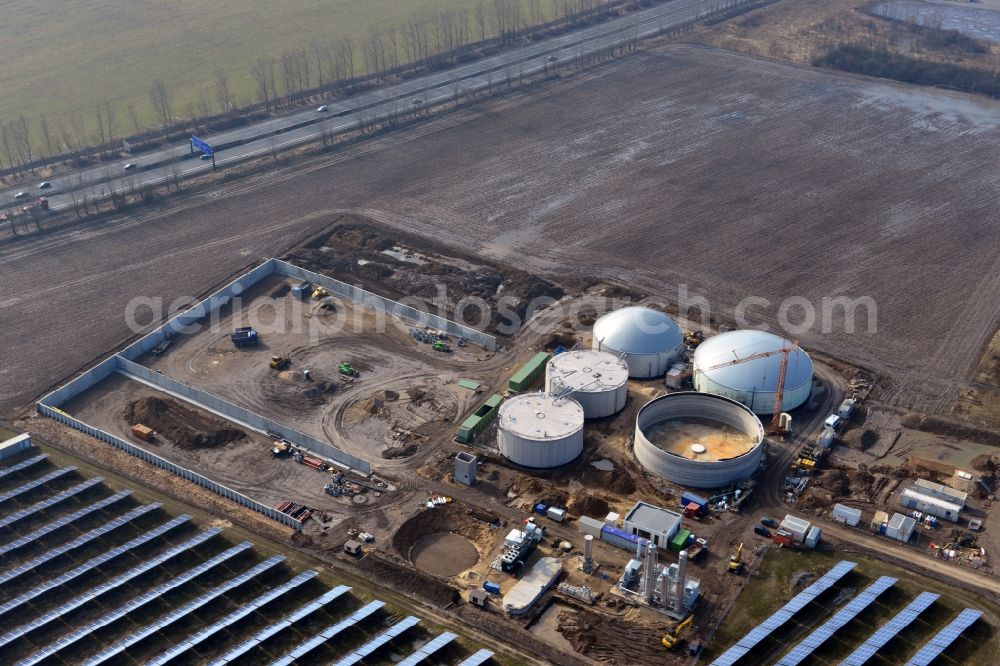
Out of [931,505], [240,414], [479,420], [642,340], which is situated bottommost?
[931,505]

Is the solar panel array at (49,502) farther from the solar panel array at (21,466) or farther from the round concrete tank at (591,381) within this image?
the round concrete tank at (591,381)

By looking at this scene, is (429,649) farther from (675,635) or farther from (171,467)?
(171,467)

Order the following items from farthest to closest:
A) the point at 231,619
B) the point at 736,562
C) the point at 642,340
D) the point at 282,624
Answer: the point at 642,340
the point at 736,562
the point at 231,619
the point at 282,624

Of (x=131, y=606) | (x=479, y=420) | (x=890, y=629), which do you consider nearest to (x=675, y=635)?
(x=890, y=629)

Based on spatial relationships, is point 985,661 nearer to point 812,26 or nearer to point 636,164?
point 636,164

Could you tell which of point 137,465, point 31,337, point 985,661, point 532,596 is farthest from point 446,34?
point 985,661

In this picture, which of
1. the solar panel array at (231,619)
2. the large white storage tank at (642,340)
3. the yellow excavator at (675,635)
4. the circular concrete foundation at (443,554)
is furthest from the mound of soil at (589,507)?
the solar panel array at (231,619)

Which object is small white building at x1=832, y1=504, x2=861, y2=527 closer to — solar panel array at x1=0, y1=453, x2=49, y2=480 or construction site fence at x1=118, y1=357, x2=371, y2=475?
construction site fence at x1=118, y1=357, x2=371, y2=475
